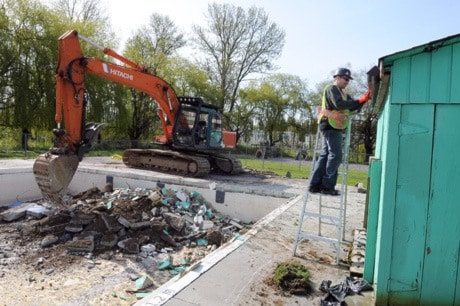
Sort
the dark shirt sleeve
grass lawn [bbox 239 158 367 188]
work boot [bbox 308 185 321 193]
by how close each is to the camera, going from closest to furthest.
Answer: the dark shirt sleeve < work boot [bbox 308 185 321 193] < grass lawn [bbox 239 158 367 188]

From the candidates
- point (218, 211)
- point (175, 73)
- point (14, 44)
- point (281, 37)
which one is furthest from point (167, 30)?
point (218, 211)

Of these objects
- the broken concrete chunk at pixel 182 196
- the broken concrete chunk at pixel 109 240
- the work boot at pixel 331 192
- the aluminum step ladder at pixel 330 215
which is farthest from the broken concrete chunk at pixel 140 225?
the work boot at pixel 331 192

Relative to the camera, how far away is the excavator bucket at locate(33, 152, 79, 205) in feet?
22.2

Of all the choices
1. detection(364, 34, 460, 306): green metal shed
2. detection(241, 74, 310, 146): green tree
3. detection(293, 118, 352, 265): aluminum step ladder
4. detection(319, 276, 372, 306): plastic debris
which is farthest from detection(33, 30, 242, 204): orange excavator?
detection(241, 74, 310, 146): green tree

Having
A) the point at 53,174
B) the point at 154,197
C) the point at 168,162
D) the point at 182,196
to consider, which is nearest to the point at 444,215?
the point at 53,174

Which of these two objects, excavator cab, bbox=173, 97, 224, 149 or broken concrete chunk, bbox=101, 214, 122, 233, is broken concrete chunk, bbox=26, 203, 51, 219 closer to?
broken concrete chunk, bbox=101, 214, 122, 233

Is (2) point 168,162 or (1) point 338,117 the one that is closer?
(1) point 338,117

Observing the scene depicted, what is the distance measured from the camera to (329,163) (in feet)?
15.8

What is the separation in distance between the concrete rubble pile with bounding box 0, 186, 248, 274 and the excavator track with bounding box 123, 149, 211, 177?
2.01m

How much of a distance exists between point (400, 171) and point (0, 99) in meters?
20.7

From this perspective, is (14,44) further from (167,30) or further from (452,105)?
(452,105)

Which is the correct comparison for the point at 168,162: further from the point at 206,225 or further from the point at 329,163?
the point at 329,163

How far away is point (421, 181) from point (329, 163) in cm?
173

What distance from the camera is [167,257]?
613 centimetres
